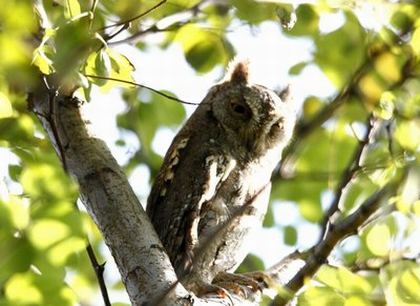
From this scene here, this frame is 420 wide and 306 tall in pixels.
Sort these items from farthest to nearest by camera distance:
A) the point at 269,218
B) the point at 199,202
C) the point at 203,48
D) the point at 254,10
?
1. the point at 269,218
2. the point at 199,202
3. the point at 203,48
4. the point at 254,10

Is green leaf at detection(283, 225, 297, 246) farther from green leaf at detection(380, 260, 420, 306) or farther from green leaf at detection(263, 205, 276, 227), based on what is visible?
green leaf at detection(380, 260, 420, 306)

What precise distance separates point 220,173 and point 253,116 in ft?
2.18

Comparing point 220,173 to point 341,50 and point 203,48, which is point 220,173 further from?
point 341,50

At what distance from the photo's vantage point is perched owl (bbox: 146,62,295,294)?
3771 mm

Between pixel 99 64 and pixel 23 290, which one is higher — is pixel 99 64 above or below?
above

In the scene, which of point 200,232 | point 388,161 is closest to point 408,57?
point 388,161

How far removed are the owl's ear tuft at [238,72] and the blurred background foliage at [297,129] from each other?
1781 millimetres

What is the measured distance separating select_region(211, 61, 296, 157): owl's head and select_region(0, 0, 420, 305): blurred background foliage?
126 centimetres

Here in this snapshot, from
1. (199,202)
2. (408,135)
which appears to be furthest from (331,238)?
(199,202)

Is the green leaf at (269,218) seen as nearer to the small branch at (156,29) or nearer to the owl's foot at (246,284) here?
the owl's foot at (246,284)

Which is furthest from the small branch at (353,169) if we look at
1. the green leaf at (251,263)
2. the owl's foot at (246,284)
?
the green leaf at (251,263)

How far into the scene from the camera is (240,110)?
188 inches

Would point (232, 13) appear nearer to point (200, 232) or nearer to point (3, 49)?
point (200, 232)

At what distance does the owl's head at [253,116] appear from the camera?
15.1 ft
